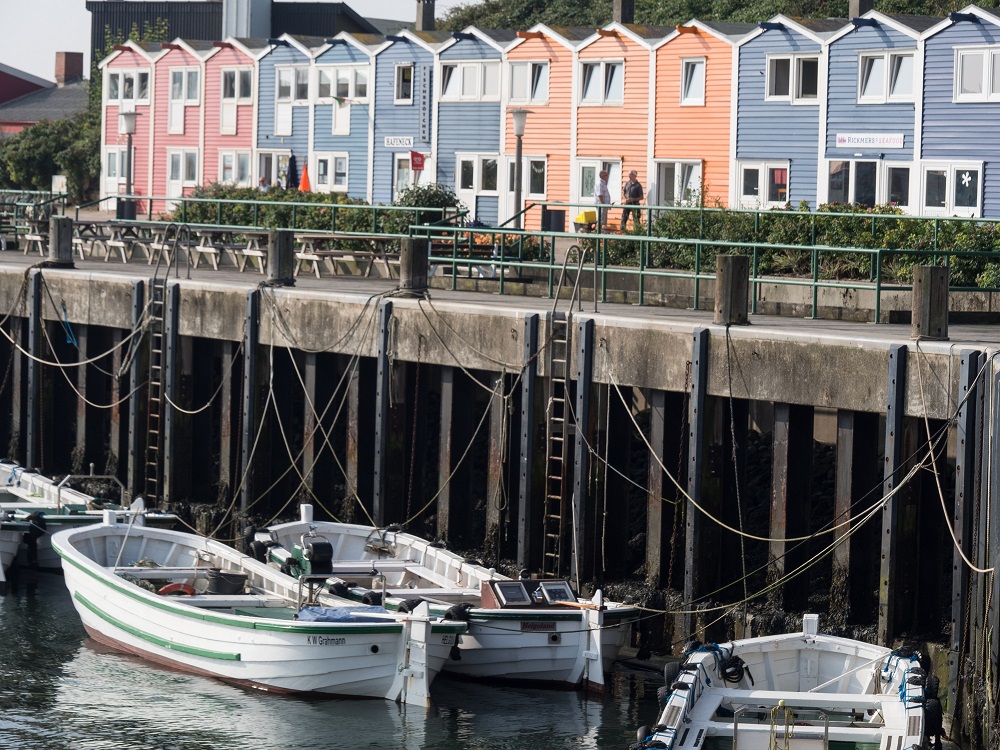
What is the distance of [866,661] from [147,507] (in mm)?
12263

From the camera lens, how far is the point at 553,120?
46.5m

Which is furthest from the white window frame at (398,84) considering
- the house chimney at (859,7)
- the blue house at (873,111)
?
the blue house at (873,111)

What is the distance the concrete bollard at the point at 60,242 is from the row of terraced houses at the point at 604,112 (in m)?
12.8

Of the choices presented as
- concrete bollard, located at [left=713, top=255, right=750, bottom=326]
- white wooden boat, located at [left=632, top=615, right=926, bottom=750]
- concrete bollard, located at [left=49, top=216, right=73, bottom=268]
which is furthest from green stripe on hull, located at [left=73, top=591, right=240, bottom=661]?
concrete bollard, located at [left=49, top=216, right=73, bottom=268]

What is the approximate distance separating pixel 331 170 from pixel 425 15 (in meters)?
6.97

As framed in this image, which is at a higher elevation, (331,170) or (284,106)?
(284,106)

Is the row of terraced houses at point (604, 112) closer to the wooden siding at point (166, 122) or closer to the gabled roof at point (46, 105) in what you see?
the wooden siding at point (166, 122)

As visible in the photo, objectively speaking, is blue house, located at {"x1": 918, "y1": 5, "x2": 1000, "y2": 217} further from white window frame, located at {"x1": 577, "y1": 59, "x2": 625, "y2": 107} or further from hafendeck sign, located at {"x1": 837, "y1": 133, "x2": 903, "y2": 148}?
white window frame, located at {"x1": 577, "y1": 59, "x2": 625, "y2": 107}

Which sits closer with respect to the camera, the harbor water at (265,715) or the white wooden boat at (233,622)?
the harbor water at (265,715)

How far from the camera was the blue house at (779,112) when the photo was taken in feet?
135

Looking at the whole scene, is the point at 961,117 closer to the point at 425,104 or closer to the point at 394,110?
the point at 425,104

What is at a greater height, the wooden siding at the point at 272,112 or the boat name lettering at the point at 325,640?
the wooden siding at the point at 272,112

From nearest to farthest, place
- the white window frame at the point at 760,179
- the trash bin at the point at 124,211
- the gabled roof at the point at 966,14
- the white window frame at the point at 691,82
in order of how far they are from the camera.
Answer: the gabled roof at the point at 966,14
the trash bin at the point at 124,211
the white window frame at the point at 760,179
the white window frame at the point at 691,82

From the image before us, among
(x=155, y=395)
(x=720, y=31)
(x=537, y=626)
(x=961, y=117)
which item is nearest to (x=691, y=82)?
(x=720, y=31)
